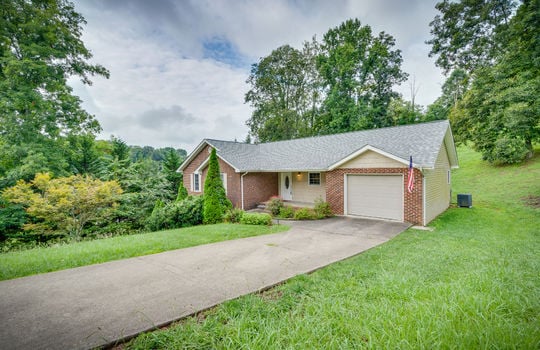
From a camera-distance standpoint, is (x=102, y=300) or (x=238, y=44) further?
(x=238, y=44)

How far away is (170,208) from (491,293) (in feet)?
42.3

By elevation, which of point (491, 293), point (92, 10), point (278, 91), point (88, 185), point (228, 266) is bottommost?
point (228, 266)

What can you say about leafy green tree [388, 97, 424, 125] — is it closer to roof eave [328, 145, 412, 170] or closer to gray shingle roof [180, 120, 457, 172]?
gray shingle roof [180, 120, 457, 172]

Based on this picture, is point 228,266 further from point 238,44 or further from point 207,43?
point 238,44

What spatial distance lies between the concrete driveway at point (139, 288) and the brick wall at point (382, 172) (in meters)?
3.44

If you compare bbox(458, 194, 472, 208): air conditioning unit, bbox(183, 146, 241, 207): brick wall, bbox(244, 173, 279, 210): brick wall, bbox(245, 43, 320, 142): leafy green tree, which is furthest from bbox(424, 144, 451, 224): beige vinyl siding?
bbox(245, 43, 320, 142): leafy green tree

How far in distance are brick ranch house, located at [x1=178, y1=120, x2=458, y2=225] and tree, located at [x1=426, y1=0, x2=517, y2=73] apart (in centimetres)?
691

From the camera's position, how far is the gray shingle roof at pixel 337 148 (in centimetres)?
1084

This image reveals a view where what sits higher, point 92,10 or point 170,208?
point 92,10

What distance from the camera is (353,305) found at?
11.0 feet

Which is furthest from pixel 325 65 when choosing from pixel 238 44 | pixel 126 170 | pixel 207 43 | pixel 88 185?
pixel 88 185

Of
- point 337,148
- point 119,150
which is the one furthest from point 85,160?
point 337,148

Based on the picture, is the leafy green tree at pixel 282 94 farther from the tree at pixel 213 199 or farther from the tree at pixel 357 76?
the tree at pixel 213 199

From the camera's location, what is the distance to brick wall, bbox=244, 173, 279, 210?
15562mm
